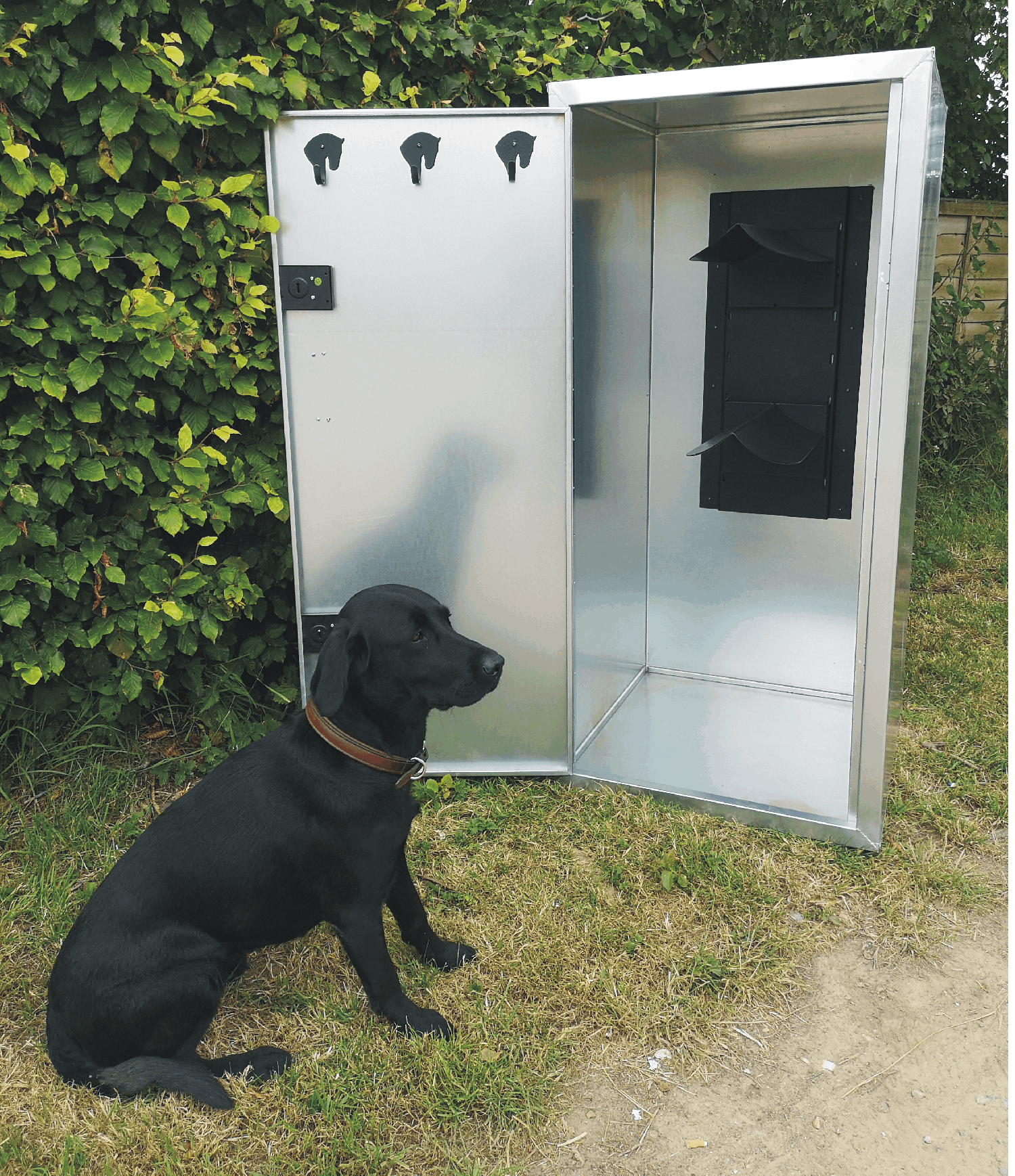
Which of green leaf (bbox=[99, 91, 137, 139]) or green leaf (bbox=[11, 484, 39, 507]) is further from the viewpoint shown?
green leaf (bbox=[11, 484, 39, 507])

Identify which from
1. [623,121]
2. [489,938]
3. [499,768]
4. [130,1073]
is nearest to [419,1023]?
[489,938]

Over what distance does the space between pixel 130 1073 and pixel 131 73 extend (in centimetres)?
259

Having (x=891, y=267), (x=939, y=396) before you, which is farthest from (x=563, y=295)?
(x=939, y=396)

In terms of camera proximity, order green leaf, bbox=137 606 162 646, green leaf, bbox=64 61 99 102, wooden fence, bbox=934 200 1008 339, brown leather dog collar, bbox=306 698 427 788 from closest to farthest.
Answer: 1. brown leather dog collar, bbox=306 698 427 788
2. green leaf, bbox=64 61 99 102
3. green leaf, bbox=137 606 162 646
4. wooden fence, bbox=934 200 1008 339

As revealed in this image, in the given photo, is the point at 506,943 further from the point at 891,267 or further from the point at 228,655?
the point at 891,267

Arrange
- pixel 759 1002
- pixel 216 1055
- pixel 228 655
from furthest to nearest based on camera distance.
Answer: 1. pixel 228 655
2. pixel 759 1002
3. pixel 216 1055

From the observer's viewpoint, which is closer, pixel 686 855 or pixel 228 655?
pixel 686 855

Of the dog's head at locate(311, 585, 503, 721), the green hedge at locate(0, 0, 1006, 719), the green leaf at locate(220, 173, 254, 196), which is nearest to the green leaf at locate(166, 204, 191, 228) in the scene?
the green hedge at locate(0, 0, 1006, 719)

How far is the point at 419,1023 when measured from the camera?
2436 mm

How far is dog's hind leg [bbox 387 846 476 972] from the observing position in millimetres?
2639

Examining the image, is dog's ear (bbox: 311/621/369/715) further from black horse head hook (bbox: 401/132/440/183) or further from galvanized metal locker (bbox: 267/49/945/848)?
black horse head hook (bbox: 401/132/440/183)

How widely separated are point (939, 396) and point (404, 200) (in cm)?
495

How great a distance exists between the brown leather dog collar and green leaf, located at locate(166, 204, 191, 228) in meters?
1.56

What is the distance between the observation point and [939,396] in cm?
680
